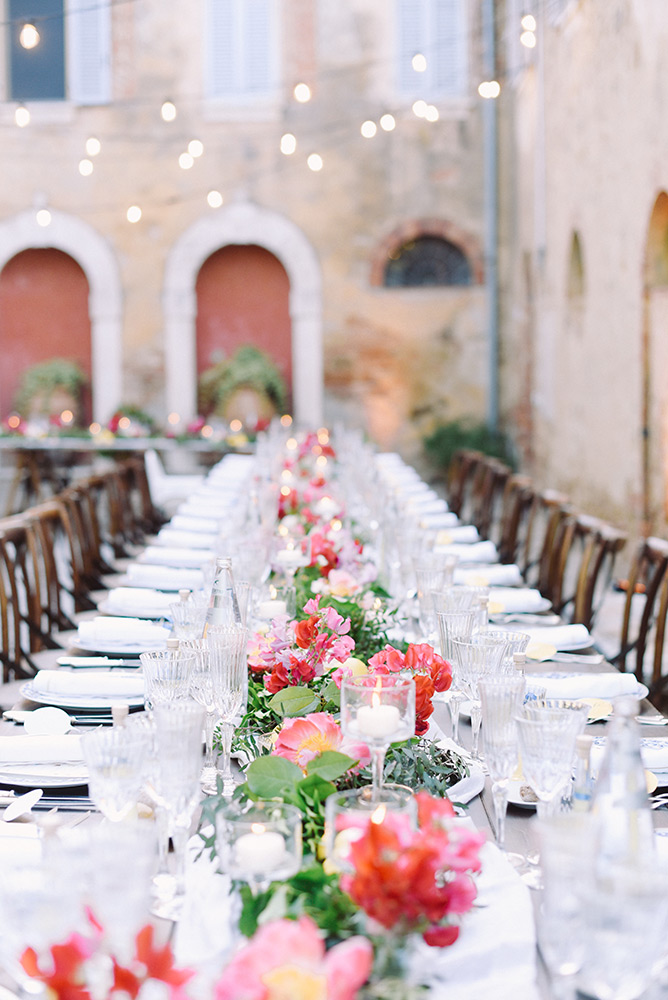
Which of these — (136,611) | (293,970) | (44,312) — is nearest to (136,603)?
(136,611)

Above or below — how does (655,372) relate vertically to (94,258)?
below

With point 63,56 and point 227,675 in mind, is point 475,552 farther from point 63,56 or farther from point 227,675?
point 63,56

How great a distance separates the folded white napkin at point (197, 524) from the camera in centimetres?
484

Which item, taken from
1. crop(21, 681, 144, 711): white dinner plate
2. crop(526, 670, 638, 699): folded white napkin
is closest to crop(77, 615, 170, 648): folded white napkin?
crop(21, 681, 144, 711): white dinner plate

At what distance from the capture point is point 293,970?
1.01m

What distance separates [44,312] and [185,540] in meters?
7.97

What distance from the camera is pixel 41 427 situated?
10375 millimetres

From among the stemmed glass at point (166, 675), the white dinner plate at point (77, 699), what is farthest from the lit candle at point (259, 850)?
the white dinner plate at point (77, 699)

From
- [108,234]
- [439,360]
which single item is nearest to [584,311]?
[439,360]

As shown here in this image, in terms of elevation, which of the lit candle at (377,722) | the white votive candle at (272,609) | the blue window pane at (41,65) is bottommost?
the white votive candle at (272,609)

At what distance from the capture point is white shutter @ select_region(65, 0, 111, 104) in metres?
11.3

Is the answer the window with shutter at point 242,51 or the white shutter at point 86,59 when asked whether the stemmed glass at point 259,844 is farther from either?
the white shutter at point 86,59

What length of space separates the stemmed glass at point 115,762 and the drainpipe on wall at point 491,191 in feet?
33.3

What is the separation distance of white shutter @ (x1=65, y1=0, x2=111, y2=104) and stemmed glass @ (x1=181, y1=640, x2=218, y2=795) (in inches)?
411
